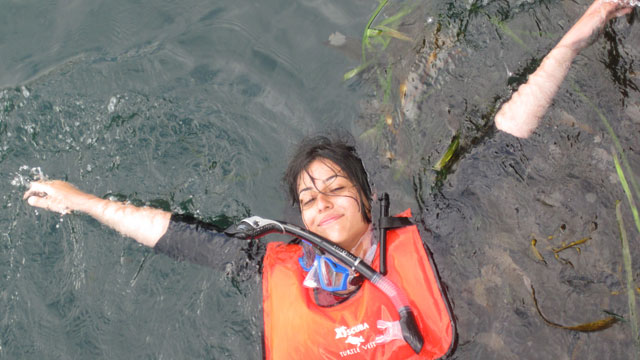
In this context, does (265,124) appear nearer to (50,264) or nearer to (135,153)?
(135,153)

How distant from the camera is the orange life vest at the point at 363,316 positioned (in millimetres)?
2865

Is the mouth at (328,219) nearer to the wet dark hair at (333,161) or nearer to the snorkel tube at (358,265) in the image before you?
the snorkel tube at (358,265)

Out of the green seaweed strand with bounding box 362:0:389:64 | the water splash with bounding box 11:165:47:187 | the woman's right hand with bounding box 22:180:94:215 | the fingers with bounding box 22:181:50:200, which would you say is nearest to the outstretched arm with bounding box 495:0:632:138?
the green seaweed strand with bounding box 362:0:389:64

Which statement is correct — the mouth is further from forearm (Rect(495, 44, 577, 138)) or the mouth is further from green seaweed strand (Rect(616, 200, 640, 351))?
green seaweed strand (Rect(616, 200, 640, 351))

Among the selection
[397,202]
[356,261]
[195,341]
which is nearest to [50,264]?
[195,341]

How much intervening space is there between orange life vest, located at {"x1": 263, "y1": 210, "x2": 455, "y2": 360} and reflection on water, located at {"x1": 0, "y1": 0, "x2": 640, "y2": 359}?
25 centimetres

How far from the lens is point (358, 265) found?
2.86m

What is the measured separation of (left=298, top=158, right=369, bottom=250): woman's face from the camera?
3.04 metres

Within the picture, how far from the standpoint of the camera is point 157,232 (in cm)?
346

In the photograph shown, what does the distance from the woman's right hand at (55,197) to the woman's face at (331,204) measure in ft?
5.50

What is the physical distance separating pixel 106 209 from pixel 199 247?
78 cm

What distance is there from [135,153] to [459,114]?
2.48 m

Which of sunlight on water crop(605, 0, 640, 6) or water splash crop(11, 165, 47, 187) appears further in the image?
water splash crop(11, 165, 47, 187)

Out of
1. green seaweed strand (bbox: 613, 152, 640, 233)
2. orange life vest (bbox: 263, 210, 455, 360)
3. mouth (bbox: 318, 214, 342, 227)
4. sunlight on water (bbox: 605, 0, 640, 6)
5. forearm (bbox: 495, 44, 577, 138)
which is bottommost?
orange life vest (bbox: 263, 210, 455, 360)
